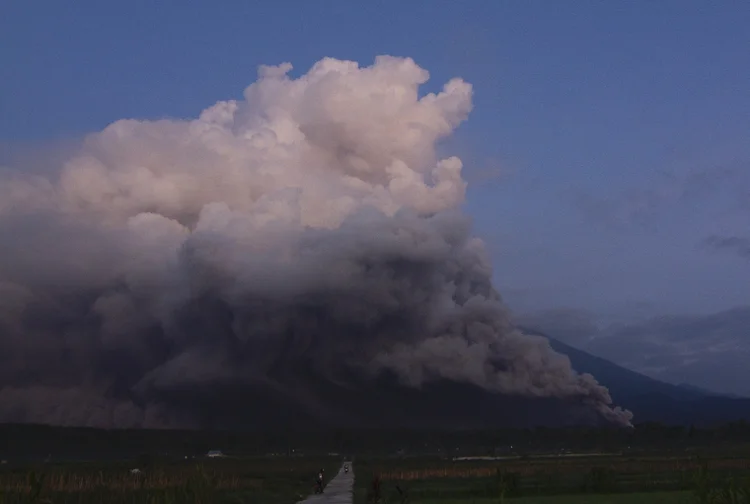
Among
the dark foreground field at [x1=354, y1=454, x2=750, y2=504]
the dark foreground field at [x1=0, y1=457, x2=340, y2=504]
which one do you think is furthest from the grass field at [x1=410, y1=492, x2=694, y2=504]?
the dark foreground field at [x1=0, y1=457, x2=340, y2=504]

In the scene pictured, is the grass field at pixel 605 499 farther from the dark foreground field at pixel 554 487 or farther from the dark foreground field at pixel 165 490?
the dark foreground field at pixel 165 490

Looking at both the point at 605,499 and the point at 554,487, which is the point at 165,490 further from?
the point at 554,487

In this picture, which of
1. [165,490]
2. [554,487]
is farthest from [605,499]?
[165,490]

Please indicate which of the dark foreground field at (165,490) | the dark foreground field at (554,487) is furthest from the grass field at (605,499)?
the dark foreground field at (165,490)

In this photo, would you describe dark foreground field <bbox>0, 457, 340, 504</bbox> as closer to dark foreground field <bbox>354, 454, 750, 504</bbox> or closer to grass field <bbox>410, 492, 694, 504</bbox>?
dark foreground field <bbox>354, 454, 750, 504</bbox>

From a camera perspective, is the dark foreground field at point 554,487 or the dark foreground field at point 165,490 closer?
the dark foreground field at point 165,490

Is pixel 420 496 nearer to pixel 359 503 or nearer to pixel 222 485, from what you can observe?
pixel 359 503

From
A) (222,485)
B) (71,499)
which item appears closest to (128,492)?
(71,499)

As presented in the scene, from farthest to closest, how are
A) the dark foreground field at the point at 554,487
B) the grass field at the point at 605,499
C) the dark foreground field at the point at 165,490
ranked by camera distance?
1. the grass field at the point at 605,499
2. the dark foreground field at the point at 554,487
3. the dark foreground field at the point at 165,490

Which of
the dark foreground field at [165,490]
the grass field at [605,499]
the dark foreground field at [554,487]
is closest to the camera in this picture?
the dark foreground field at [165,490]

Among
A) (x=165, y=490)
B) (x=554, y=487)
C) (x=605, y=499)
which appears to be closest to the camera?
(x=165, y=490)

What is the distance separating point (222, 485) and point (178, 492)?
106ft

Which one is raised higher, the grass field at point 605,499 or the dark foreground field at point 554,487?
the dark foreground field at point 554,487

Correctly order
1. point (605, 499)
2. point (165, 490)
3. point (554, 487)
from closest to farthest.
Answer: point (165, 490) → point (605, 499) → point (554, 487)
